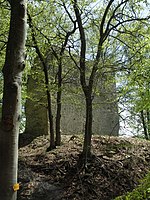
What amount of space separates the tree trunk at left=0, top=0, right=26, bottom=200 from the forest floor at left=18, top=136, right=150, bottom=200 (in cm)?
302

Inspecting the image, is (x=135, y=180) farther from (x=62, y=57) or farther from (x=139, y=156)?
(x=62, y=57)

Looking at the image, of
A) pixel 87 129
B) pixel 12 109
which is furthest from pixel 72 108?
pixel 12 109

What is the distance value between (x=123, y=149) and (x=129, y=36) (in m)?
2.75

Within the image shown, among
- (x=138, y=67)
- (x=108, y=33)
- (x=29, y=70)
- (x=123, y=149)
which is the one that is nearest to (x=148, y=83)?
(x=138, y=67)

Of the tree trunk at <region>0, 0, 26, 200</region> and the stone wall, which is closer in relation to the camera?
the tree trunk at <region>0, 0, 26, 200</region>

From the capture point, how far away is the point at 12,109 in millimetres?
2875

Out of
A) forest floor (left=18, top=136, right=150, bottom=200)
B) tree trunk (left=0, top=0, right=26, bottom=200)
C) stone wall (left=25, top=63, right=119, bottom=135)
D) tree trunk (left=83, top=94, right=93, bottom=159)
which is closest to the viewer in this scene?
tree trunk (left=0, top=0, right=26, bottom=200)

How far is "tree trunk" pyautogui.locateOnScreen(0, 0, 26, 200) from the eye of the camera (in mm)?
2836

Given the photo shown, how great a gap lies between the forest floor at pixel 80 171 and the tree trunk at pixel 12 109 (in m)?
3.02

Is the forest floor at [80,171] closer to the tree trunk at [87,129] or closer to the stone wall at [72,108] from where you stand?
the tree trunk at [87,129]

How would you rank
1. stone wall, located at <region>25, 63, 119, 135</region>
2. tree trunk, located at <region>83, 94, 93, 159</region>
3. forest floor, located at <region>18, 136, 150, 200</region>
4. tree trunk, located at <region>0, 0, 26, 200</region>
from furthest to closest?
stone wall, located at <region>25, 63, 119, 135</region>, tree trunk, located at <region>83, 94, 93, 159</region>, forest floor, located at <region>18, 136, 150, 200</region>, tree trunk, located at <region>0, 0, 26, 200</region>

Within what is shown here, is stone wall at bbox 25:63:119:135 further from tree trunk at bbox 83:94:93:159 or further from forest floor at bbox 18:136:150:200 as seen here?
forest floor at bbox 18:136:150:200

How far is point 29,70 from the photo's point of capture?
27.7 ft

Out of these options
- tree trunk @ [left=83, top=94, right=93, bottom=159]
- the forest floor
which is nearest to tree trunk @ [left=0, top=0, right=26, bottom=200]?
the forest floor
